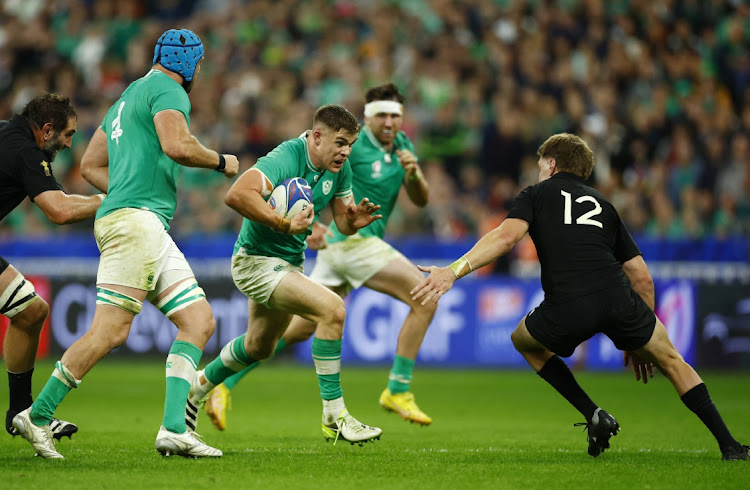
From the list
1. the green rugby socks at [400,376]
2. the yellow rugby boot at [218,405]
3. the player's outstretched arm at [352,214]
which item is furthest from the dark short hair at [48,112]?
the green rugby socks at [400,376]

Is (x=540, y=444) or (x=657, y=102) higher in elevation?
(x=657, y=102)

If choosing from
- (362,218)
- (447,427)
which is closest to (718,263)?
(447,427)

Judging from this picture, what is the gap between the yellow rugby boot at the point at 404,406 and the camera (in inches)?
366

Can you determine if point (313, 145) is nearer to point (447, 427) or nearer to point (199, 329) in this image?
point (199, 329)

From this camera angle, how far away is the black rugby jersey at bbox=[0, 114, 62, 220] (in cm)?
717

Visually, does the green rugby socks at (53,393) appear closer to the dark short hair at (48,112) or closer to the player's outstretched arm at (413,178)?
the dark short hair at (48,112)

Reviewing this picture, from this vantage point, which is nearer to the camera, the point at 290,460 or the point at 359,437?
the point at 290,460

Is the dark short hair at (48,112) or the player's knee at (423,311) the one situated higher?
the dark short hair at (48,112)

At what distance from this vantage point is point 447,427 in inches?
384

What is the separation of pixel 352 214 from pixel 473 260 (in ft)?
4.51

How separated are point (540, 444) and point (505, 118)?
10594mm

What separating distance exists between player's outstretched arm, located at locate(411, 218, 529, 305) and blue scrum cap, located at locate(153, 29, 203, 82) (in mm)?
2111

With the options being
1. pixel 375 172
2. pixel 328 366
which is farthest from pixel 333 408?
pixel 375 172

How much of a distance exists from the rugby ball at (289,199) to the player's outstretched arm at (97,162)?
3.92 ft
